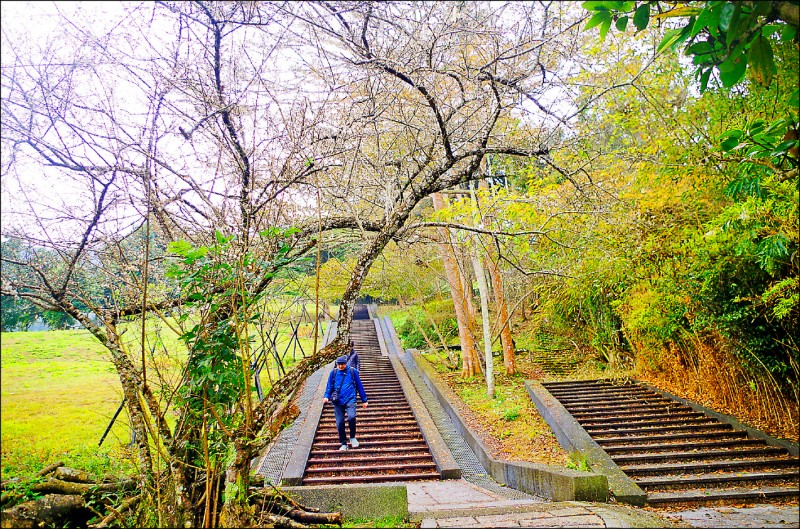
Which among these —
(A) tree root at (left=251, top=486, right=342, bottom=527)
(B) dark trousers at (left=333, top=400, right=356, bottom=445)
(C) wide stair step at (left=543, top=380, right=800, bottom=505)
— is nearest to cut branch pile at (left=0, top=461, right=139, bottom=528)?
(A) tree root at (left=251, top=486, right=342, bottom=527)

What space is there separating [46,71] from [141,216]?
1.41 meters

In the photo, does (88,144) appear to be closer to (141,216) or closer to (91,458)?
(141,216)

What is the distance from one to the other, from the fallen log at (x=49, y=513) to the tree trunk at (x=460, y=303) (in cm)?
821

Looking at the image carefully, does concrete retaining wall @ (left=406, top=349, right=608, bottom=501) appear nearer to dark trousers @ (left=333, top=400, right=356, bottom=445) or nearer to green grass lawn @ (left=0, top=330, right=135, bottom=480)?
dark trousers @ (left=333, top=400, right=356, bottom=445)

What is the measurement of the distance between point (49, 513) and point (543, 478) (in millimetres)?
4898

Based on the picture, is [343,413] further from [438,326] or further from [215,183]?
[438,326]

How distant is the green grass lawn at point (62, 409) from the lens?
5150 millimetres

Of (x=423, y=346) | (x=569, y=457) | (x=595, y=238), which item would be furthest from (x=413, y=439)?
(x=423, y=346)

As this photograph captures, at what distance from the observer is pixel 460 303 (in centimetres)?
1107

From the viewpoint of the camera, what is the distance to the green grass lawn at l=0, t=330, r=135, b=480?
515 cm

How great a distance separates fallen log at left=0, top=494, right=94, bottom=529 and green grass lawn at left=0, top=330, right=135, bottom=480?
69cm

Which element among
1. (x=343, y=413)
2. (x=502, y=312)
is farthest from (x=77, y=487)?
(x=502, y=312)

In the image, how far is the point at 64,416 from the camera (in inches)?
264

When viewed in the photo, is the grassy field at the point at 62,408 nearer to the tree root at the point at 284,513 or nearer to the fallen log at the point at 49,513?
the fallen log at the point at 49,513
